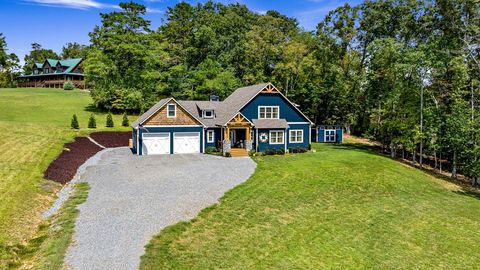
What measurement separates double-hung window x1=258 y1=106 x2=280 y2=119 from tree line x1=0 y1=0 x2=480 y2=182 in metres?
11.2

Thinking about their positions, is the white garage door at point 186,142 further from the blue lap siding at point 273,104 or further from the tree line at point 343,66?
the tree line at point 343,66

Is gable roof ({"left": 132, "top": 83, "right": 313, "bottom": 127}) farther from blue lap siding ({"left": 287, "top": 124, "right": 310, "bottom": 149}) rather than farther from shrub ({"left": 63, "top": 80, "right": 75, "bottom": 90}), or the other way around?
shrub ({"left": 63, "top": 80, "right": 75, "bottom": 90})

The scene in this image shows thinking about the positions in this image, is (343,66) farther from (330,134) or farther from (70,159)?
(70,159)

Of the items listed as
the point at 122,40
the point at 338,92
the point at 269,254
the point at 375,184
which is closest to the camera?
the point at 269,254

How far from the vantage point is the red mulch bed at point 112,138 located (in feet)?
129

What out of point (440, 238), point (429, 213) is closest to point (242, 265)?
point (440, 238)

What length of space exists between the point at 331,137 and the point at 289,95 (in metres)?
10.4

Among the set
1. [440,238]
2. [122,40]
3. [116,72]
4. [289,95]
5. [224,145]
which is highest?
[122,40]

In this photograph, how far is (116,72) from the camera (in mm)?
55906

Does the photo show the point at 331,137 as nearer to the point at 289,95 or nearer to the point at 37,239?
the point at 289,95

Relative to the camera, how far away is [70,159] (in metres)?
27.6

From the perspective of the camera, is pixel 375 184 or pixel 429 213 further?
pixel 375 184

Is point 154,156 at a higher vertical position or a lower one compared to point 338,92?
lower

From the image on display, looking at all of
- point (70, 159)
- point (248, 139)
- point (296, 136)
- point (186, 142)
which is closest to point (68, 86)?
point (186, 142)
